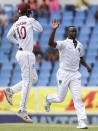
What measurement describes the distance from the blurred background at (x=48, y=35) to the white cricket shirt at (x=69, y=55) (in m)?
7.69

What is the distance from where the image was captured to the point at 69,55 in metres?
11.5

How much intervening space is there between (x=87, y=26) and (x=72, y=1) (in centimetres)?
164

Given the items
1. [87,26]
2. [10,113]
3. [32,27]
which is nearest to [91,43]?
[87,26]

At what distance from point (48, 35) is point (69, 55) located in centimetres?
1070

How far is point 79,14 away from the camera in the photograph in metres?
22.7

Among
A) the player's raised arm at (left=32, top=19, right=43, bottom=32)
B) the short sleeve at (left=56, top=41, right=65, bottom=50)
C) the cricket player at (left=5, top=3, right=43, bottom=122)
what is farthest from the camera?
the cricket player at (left=5, top=3, right=43, bottom=122)

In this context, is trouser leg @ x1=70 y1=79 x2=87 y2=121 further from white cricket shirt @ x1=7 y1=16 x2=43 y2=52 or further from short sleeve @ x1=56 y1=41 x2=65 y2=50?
white cricket shirt @ x1=7 y1=16 x2=43 y2=52

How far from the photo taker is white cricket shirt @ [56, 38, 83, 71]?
11.4 m

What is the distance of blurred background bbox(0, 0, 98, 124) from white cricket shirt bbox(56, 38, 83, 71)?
769cm

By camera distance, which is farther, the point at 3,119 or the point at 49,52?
the point at 49,52

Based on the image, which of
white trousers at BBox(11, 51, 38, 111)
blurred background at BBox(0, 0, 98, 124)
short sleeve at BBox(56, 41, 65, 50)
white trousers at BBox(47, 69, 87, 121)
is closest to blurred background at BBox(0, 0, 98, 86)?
blurred background at BBox(0, 0, 98, 124)

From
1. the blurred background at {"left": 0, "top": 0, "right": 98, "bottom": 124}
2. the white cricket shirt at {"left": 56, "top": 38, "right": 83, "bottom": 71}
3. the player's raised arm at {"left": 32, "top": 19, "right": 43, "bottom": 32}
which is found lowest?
the blurred background at {"left": 0, "top": 0, "right": 98, "bottom": 124}

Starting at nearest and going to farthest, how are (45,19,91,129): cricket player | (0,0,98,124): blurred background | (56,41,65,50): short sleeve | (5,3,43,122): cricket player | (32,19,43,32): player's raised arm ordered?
(56,41,65,50): short sleeve → (45,19,91,129): cricket player → (32,19,43,32): player's raised arm → (5,3,43,122): cricket player → (0,0,98,124): blurred background

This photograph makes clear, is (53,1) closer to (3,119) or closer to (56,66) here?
(56,66)
